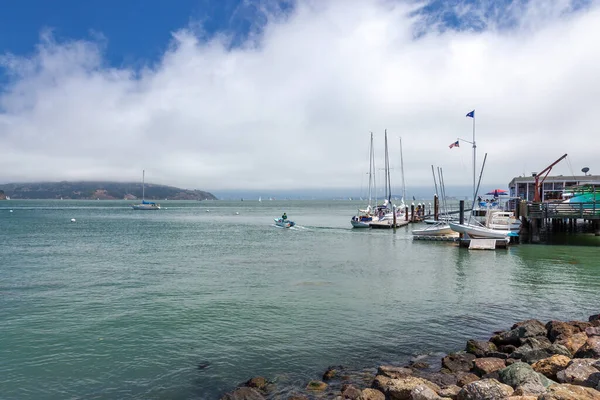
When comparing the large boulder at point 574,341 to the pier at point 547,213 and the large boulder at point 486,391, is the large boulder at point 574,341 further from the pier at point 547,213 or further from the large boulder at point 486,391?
the pier at point 547,213

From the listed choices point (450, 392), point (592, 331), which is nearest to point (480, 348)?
point (592, 331)

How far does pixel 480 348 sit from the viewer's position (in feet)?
44.4

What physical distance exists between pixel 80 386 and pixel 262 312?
27.0 feet

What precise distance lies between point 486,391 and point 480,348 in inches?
187

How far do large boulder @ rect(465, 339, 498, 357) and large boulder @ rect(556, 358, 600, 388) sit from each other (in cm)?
291

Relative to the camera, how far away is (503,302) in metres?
21.1

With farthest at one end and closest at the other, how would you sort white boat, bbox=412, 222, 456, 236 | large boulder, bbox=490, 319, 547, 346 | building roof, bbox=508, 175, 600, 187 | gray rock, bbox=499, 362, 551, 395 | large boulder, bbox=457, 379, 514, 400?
building roof, bbox=508, 175, 600, 187 < white boat, bbox=412, 222, 456, 236 < large boulder, bbox=490, 319, 547, 346 < gray rock, bbox=499, 362, 551, 395 < large boulder, bbox=457, 379, 514, 400

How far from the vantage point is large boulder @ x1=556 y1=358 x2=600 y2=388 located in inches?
→ 380

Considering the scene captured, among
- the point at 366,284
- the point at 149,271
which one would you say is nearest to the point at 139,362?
the point at 366,284

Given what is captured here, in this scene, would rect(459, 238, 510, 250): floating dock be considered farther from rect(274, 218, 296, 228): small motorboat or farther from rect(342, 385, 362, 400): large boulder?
rect(274, 218, 296, 228): small motorboat

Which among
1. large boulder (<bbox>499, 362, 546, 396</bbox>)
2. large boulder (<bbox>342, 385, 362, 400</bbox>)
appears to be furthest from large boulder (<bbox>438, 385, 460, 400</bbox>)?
large boulder (<bbox>342, 385, 362, 400</bbox>)

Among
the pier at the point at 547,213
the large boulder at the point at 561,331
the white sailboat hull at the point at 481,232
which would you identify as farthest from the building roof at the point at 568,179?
the large boulder at the point at 561,331

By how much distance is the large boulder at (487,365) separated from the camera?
11631mm

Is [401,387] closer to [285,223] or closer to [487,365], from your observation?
[487,365]
